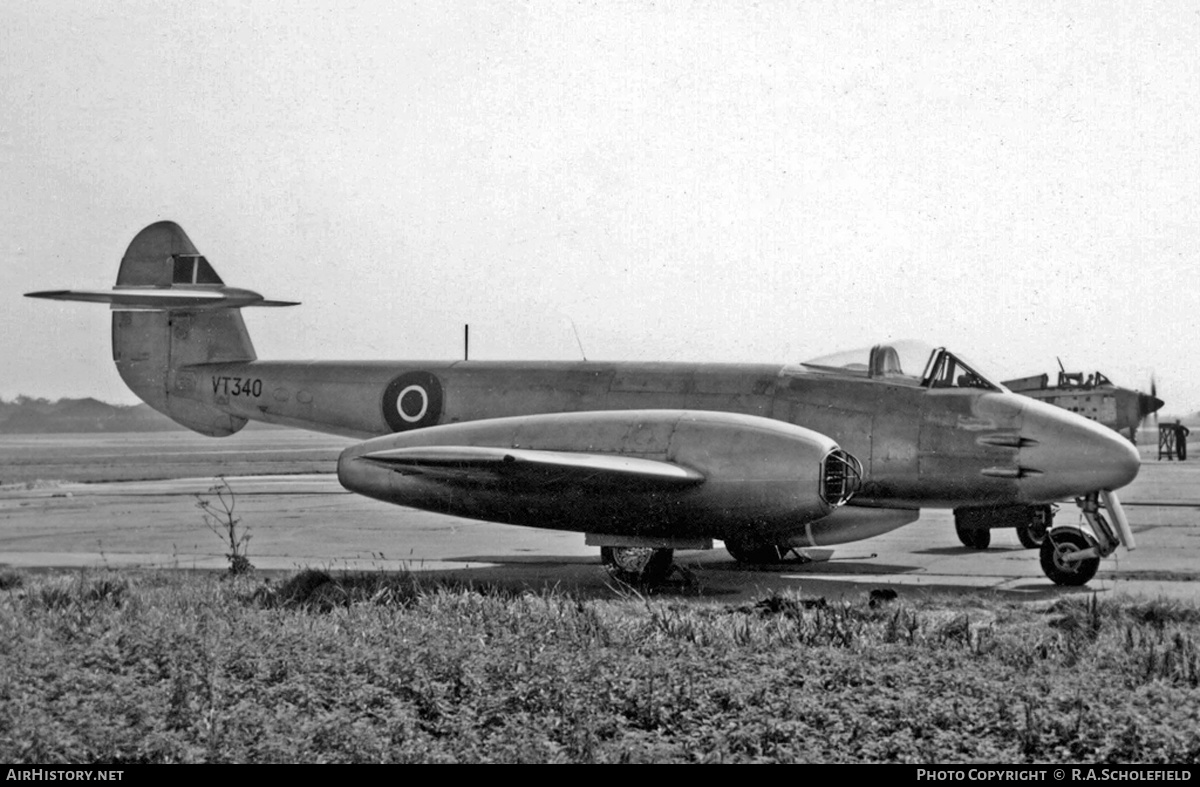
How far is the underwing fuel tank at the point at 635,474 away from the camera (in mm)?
10062

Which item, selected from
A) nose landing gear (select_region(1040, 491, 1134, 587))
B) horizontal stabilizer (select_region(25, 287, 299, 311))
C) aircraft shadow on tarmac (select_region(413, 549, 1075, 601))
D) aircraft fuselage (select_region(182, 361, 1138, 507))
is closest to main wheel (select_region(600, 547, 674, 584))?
aircraft shadow on tarmac (select_region(413, 549, 1075, 601))

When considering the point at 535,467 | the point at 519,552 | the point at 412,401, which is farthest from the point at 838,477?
the point at 412,401

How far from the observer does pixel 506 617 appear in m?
7.72

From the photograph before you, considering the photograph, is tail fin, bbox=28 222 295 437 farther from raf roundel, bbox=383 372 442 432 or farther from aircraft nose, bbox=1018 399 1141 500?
aircraft nose, bbox=1018 399 1141 500

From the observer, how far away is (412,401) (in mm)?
14453

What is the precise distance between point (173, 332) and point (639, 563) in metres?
9.44

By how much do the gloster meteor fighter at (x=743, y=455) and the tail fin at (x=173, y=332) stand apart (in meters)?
3.97

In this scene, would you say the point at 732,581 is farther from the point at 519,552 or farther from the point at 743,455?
the point at 519,552

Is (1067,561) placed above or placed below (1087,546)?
below

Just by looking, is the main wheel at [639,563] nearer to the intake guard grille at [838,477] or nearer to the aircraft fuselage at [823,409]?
the intake guard grille at [838,477]

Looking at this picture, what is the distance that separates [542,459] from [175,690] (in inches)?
189

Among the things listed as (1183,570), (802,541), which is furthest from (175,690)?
(1183,570)

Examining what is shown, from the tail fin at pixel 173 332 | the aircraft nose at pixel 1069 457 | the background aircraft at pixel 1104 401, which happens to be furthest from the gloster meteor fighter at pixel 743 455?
the background aircraft at pixel 1104 401

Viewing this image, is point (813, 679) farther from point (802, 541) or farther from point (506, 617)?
point (802, 541)
